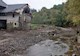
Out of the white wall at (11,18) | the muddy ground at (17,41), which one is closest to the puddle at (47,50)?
the muddy ground at (17,41)

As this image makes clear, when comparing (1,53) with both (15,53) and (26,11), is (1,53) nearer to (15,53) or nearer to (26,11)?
(15,53)

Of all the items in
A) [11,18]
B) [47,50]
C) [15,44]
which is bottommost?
[47,50]

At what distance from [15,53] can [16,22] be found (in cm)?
2023

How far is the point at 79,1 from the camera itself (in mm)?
17484

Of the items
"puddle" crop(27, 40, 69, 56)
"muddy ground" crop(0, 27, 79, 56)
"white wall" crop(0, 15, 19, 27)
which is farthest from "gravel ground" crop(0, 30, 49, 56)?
"white wall" crop(0, 15, 19, 27)

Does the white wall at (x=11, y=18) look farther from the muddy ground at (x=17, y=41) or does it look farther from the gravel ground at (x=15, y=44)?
the gravel ground at (x=15, y=44)

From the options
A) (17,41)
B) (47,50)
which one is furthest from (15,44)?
(47,50)

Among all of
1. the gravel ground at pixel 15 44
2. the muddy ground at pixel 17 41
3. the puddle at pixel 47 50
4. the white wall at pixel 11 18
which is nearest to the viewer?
the gravel ground at pixel 15 44

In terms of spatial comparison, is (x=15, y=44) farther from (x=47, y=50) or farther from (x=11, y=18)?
(x=11, y=18)

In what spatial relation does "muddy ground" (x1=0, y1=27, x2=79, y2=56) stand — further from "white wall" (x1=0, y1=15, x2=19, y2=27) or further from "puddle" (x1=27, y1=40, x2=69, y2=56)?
"white wall" (x1=0, y1=15, x2=19, y2=27)

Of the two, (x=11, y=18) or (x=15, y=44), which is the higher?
(x=11, y=18)

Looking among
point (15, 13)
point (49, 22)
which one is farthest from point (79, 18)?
point (49, 22)

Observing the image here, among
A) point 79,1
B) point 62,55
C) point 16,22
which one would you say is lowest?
point 62,55

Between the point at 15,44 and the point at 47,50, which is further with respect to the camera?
the point at 15,44
